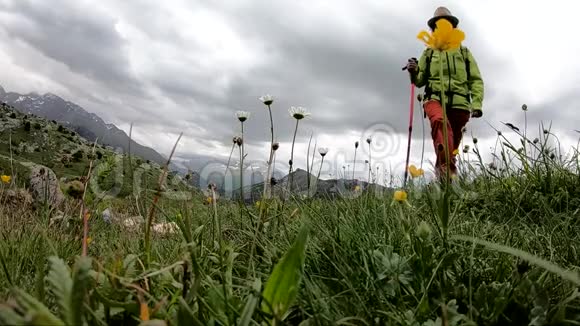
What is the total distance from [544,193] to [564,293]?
2.19 m

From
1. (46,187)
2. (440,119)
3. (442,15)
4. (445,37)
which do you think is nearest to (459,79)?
(440,119)

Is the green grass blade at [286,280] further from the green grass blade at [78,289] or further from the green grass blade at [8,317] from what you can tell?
the green grass blade at [8,317]

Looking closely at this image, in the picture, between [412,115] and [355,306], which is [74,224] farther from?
[412,115]

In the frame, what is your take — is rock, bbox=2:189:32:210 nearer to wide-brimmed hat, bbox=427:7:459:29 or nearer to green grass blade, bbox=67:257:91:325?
green grass blade, bbox=67:257:91:325

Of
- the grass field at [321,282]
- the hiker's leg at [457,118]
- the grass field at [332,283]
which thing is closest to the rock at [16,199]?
the grass field at [321,282]

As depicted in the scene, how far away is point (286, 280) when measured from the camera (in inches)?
44.4

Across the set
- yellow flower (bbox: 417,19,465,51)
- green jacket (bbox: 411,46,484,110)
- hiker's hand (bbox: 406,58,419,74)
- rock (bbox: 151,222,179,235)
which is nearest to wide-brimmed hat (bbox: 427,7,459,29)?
green jacket (bbox: 411,46,484,110)

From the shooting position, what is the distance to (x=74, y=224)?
115 inches

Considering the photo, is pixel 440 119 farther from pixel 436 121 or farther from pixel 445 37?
pixel 445 37

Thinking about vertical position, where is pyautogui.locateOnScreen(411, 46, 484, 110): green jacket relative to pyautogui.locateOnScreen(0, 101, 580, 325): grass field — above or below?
above

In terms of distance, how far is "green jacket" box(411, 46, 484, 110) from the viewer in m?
6.54

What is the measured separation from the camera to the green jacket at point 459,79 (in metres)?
6.54

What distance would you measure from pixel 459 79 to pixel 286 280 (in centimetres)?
636

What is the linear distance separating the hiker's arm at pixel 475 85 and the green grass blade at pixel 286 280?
618cm
